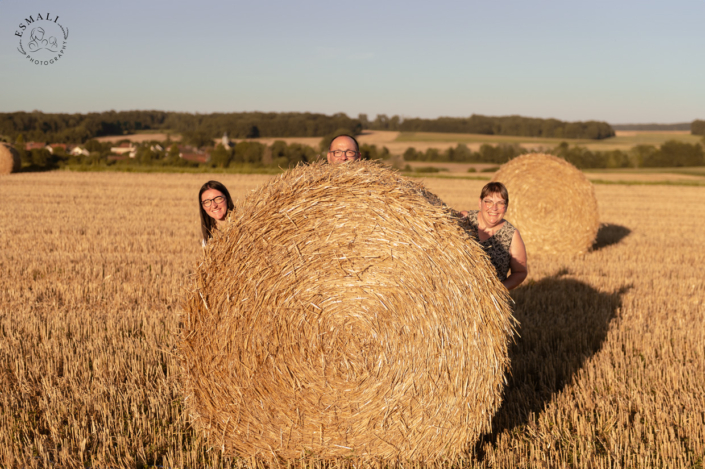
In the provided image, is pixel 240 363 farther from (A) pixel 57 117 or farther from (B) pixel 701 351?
(A) pixel 57 117

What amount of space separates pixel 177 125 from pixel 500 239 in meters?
71.2

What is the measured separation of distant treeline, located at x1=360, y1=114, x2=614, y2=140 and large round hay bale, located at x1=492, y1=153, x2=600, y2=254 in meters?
65.0

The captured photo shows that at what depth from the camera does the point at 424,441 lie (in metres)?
3.74

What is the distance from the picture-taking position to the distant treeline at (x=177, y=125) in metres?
50.1

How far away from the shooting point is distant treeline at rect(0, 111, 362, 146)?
5012 cm

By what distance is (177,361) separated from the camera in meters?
5.17

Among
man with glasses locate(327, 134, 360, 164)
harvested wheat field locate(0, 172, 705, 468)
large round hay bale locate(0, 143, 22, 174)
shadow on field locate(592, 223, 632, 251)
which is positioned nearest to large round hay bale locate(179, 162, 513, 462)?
harvested wheat field locate(0, 172, 705, 468)

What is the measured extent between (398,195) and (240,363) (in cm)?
155

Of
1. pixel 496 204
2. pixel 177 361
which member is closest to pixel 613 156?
pixel 496 204

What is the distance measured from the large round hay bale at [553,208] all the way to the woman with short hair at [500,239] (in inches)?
260

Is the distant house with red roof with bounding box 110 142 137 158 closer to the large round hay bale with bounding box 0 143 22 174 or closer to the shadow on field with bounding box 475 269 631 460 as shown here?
the large round hay bale with bounding box 0 143 22 174

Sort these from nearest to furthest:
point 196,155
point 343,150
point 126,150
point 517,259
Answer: point 517,259, point 343,150, point 196,155, point 126,150

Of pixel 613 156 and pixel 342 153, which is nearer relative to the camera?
pixel 342 153

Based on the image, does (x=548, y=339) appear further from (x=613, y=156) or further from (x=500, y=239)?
(x=613, y=156)
